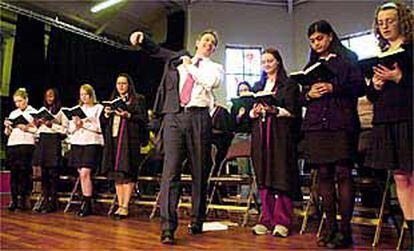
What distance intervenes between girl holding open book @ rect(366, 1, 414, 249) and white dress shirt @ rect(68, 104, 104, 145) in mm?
2613

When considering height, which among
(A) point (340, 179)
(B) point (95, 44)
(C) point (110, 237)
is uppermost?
(B) point (95, 44)

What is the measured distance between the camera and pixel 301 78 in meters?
2.67

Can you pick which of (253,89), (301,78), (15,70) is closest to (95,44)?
(15,70)

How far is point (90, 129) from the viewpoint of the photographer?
435 cm

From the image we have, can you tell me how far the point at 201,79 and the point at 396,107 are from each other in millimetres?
1088

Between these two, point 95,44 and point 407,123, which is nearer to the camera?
point 407,123

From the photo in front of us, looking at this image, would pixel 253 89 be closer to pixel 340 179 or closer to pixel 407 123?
pixel 340 179

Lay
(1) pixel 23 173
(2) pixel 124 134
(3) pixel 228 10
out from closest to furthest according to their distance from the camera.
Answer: (2) pixel 124 134, (1) pixel 23 173, (3) pixel 228 10

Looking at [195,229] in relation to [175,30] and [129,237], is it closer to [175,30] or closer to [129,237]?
[129,237]

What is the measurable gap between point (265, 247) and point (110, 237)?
3.04 feet

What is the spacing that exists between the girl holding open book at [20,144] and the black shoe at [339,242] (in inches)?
129

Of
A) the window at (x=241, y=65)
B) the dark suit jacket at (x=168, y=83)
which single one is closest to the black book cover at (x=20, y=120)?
the dark suit jacket at (x=168, y=83)

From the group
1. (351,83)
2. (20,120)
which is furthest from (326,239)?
(20,120)

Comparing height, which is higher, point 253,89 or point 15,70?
point 15,70
